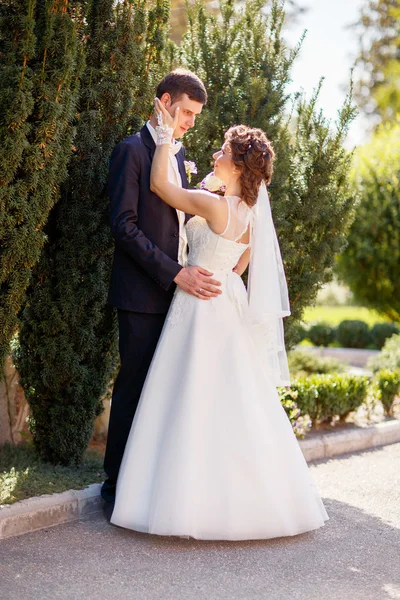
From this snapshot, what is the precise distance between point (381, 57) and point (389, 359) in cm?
2161

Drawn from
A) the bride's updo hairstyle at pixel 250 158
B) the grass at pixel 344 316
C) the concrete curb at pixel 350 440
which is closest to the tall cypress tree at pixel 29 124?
the bride's updo hairstyle at pixel 250 158

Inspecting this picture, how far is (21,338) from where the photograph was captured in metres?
5.04

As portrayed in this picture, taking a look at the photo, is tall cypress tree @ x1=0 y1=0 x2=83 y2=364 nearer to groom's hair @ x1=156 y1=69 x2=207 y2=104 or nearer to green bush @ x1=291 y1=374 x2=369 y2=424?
groom's hair @ x1=156 y1=69 x2=207 y2=104

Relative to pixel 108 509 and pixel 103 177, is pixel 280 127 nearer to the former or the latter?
pixel 103 177

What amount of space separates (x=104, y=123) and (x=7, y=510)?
2.38 m

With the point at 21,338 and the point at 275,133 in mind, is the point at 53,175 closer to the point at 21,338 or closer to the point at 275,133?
the point at 21,338

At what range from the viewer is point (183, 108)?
444cm

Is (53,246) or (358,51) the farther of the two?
(358,51)

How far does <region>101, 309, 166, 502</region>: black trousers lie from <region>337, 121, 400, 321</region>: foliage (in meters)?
10.2

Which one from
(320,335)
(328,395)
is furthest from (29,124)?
(320,335)

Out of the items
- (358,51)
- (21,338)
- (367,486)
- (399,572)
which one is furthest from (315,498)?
(358,51)

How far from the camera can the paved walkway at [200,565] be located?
3545 millimetres

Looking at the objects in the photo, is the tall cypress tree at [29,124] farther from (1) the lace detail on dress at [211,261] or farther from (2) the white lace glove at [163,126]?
(1) the lace detail on dress at [211,261]

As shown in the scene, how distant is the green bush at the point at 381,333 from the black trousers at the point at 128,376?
31.8 feet
